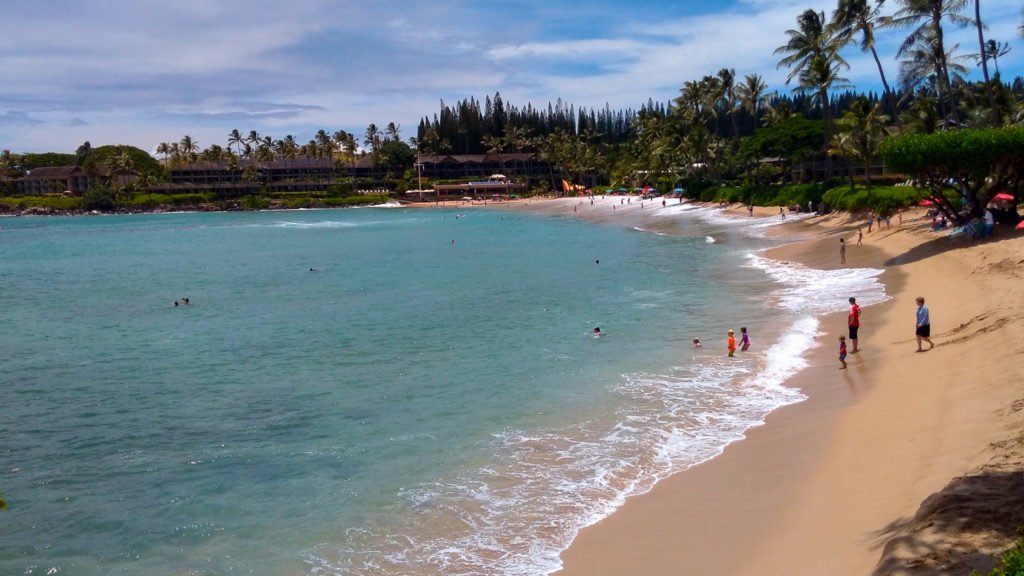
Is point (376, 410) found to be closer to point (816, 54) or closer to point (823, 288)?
point (823, 288)

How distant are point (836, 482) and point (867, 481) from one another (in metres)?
0.43

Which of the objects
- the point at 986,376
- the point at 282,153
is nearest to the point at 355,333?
the point at 986,376

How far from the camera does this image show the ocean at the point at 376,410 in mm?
10930

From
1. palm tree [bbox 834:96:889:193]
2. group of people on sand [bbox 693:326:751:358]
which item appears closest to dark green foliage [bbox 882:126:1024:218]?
palm tree [bbox 834:96:889:193]

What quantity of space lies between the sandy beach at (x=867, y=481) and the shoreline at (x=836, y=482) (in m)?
0.02

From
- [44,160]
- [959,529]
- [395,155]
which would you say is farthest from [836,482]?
[44,160]

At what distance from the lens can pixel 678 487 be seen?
1166 centimetres

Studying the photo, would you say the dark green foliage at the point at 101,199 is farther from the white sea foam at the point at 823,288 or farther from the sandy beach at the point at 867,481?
the sandy beach at the point at 867,481

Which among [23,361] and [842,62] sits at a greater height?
[842,62]

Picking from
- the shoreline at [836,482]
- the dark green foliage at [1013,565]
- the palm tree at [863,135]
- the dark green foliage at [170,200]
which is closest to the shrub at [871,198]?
the palm tree at [863,135]

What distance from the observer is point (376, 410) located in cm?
1673

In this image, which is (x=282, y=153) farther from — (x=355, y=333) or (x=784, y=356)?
(x=784, y=356)

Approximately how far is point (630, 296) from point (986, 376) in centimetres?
1738

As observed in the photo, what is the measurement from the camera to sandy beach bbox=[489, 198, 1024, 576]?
802cm
